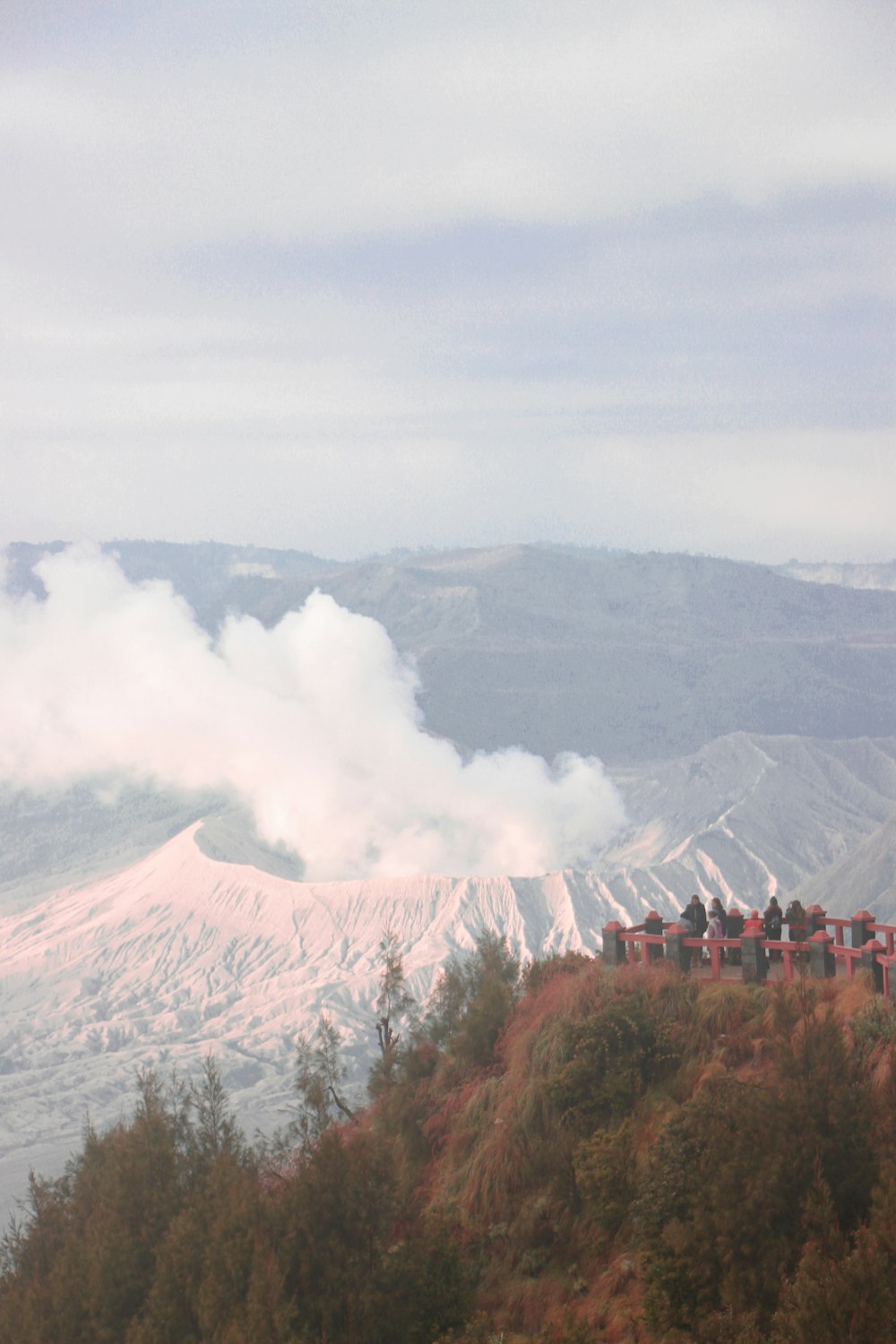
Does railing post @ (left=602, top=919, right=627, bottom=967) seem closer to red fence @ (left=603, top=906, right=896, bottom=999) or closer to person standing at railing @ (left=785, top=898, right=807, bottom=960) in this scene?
red fence @ (left=603, top=906, right=896, bottom=999)

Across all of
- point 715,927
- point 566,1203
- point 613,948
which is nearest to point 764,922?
point 715,927

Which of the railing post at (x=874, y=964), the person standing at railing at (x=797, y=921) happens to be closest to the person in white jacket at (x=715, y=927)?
the person standing at railing at (x=797, y=921)

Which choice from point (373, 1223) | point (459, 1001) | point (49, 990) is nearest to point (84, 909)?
point (49, 990)

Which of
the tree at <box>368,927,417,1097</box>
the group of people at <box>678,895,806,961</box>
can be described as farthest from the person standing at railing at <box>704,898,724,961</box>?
the tree at <box>368,927,417,1097</box>

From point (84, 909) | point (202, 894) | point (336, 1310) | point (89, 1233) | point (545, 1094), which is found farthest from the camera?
point (84, 909)

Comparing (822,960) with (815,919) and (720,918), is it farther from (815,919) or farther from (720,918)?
(815,919)

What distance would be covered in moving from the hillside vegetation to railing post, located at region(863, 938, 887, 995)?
46 centimetres

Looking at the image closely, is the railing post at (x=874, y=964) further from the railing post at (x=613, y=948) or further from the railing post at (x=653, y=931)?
the railing post at (x=613, y=948)

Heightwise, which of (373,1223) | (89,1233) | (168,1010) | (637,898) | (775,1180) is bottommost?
(168,1010)

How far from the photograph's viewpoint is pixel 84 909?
185500mm

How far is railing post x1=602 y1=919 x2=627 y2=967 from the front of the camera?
95.9 feet

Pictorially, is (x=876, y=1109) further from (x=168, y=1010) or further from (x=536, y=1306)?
(x=168, y=1010)

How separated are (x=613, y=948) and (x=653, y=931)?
64.6 inches

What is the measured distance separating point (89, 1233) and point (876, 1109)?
1604 cm
